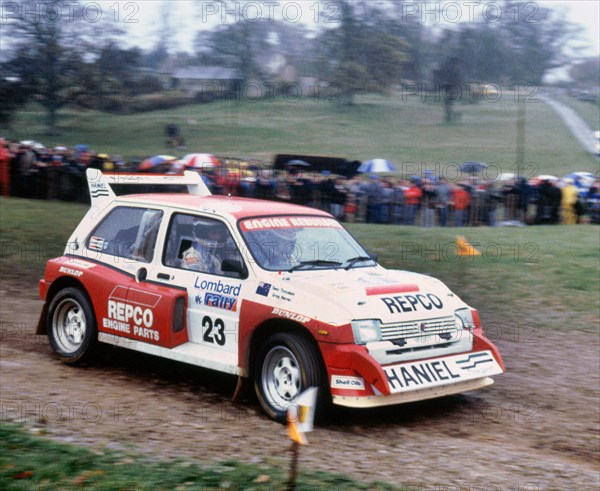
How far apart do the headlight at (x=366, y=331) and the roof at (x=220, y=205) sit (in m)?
1.77

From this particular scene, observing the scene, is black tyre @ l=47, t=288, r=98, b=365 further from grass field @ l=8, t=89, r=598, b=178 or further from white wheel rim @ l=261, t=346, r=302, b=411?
grass field @ l=8, t=89, r=598, b=178

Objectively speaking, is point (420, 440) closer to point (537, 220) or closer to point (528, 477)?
point (528, 477)

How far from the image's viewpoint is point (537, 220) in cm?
2144

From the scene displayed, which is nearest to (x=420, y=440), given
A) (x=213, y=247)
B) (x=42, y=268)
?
(x=213, y=247)

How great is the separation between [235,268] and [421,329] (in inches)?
67.4

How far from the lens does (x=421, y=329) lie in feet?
22.8

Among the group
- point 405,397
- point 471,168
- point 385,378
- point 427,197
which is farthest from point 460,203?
point 385,378

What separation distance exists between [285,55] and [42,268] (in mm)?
21380

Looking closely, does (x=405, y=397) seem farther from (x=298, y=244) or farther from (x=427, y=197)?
(x=427, y=197)

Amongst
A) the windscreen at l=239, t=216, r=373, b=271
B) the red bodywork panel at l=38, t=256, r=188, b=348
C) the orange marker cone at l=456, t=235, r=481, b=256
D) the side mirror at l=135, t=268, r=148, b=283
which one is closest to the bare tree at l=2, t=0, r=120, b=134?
the orange marker cone at l=456, t=235, r=481, b=256

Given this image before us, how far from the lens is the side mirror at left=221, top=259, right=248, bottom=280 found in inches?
288

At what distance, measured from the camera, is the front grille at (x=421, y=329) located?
6.75m

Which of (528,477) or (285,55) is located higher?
(285,55)

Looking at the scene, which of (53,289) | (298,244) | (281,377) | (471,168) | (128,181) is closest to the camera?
(281,377)
